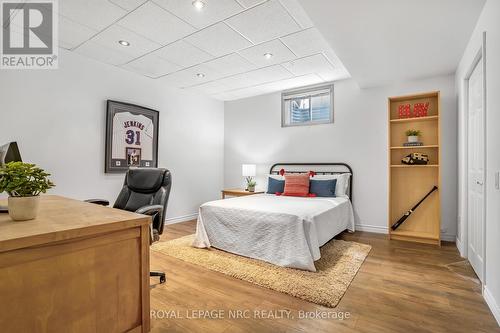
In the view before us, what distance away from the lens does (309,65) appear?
3.73m

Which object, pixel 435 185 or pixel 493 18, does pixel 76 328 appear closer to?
pixel 493 18

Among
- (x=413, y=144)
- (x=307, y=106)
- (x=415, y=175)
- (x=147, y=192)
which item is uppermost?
(x=307, y=106)

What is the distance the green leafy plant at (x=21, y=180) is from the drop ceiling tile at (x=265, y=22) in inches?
85.7

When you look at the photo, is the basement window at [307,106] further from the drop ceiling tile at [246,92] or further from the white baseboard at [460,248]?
the white baseboard at [460,248]

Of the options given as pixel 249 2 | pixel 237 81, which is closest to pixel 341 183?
pixel 237 81

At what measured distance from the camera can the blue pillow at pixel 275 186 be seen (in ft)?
14.3

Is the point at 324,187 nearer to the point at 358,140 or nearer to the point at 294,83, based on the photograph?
the point at 358,140

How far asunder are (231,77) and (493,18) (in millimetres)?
3202

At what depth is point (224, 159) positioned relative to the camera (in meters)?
5.88

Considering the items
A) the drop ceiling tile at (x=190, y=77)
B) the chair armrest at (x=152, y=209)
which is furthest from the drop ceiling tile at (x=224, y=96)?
the chair armrest at (x=152, y=209)

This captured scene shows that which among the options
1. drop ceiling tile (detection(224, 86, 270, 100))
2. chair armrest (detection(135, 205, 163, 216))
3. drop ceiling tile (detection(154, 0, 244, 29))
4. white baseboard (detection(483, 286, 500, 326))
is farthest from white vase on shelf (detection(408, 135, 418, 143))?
chair armrest (detection(135, 205, 163, 216))

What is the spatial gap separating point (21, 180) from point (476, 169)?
3636 mm

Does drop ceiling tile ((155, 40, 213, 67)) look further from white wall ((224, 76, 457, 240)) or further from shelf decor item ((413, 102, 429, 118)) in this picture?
shelf decor item ((413, 102, 429, 118))

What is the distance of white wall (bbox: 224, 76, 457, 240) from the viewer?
3.59 meters
